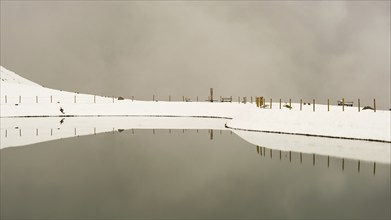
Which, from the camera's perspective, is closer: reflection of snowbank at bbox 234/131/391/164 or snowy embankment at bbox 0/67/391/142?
reflection of snowbank at bbox 234/131/391/164

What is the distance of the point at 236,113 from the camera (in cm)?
9819

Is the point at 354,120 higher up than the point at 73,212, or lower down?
higher up

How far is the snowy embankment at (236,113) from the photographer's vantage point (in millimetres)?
52719

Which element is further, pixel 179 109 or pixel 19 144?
pixel 179 109

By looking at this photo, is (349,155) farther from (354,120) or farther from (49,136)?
(49,136)

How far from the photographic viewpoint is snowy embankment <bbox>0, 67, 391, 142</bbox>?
5272 cm

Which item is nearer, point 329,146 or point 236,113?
point 329,146

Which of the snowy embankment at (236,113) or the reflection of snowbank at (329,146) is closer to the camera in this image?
the reflection of snowbank at (329,146)

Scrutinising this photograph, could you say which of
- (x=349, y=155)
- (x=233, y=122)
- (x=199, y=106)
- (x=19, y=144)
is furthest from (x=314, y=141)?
(x=199, y=106)

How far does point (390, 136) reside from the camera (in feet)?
161

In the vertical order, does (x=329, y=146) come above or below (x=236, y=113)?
below

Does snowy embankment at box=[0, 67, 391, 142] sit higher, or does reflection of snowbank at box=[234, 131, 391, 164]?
snowy embankment at box=[0, 67, 391, 142]

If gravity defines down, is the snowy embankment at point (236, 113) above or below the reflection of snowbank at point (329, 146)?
above

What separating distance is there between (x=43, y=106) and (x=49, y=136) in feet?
187
